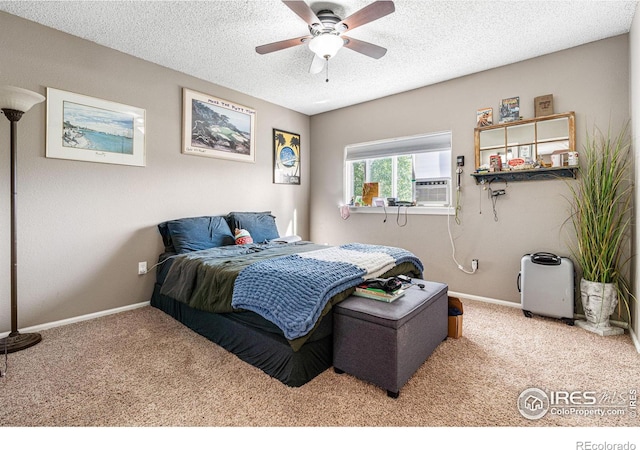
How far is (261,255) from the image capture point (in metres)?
2.72

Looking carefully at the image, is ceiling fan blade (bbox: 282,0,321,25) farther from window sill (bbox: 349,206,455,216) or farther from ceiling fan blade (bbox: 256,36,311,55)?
window sill (bbox: 349,206,455,216)

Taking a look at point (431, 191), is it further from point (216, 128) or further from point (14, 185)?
point (14, 185)

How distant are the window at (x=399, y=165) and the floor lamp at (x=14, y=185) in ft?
11.4

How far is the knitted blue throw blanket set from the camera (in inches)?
65.8

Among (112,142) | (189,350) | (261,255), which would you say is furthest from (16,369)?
(112,142)

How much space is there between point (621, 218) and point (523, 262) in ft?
2.63

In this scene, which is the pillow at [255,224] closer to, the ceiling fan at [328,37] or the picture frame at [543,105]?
the ceiling fan at [328,37]

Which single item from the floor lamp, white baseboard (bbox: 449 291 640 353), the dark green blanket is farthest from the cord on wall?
the floor lamp

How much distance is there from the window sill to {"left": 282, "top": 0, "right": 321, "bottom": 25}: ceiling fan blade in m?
2.45

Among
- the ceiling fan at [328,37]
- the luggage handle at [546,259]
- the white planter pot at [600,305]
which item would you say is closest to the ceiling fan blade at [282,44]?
the ceiling fan at [328,37]

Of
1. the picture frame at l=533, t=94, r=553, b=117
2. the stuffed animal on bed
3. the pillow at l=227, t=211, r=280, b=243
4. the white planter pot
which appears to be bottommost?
the white planter pot

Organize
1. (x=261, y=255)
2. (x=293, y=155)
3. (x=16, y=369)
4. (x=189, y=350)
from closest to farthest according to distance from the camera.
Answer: (x=16, y=369), (x=189, y=350), (x=261, y=255), (x=293, y=155)

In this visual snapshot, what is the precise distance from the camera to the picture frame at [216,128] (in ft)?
11.3
